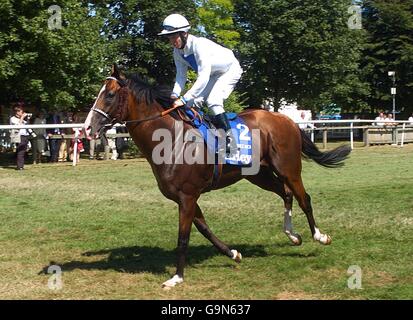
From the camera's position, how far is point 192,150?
6340 mm

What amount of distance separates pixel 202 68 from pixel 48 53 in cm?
1420

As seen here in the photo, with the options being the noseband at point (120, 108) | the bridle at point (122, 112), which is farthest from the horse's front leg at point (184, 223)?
the noseband at point (120, 108)

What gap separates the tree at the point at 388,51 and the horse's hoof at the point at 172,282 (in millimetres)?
35218

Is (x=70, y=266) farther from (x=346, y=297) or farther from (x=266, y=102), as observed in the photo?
(x=266, y=102)

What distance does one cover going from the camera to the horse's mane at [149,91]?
641 cm

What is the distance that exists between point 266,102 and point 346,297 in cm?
3405

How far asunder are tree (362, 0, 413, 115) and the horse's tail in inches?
1269

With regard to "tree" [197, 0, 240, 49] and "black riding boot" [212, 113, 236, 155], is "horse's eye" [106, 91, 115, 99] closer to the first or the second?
"black riding boot" [212, 113, 236, 155]

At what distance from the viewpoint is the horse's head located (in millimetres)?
6113

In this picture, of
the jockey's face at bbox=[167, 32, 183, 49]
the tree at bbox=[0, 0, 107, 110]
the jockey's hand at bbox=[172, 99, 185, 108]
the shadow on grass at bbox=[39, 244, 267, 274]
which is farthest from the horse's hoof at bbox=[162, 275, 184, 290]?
the tree at bbox=[0, 0, 107, 110]

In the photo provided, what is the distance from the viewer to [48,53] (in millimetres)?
19188

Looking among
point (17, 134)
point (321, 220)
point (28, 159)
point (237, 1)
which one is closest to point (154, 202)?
point (321, 220)

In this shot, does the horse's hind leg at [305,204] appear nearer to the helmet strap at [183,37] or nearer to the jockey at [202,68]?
the jockey at [202,68]

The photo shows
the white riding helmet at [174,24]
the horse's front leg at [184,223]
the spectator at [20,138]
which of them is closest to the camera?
the horse's front leg at [184,223]
